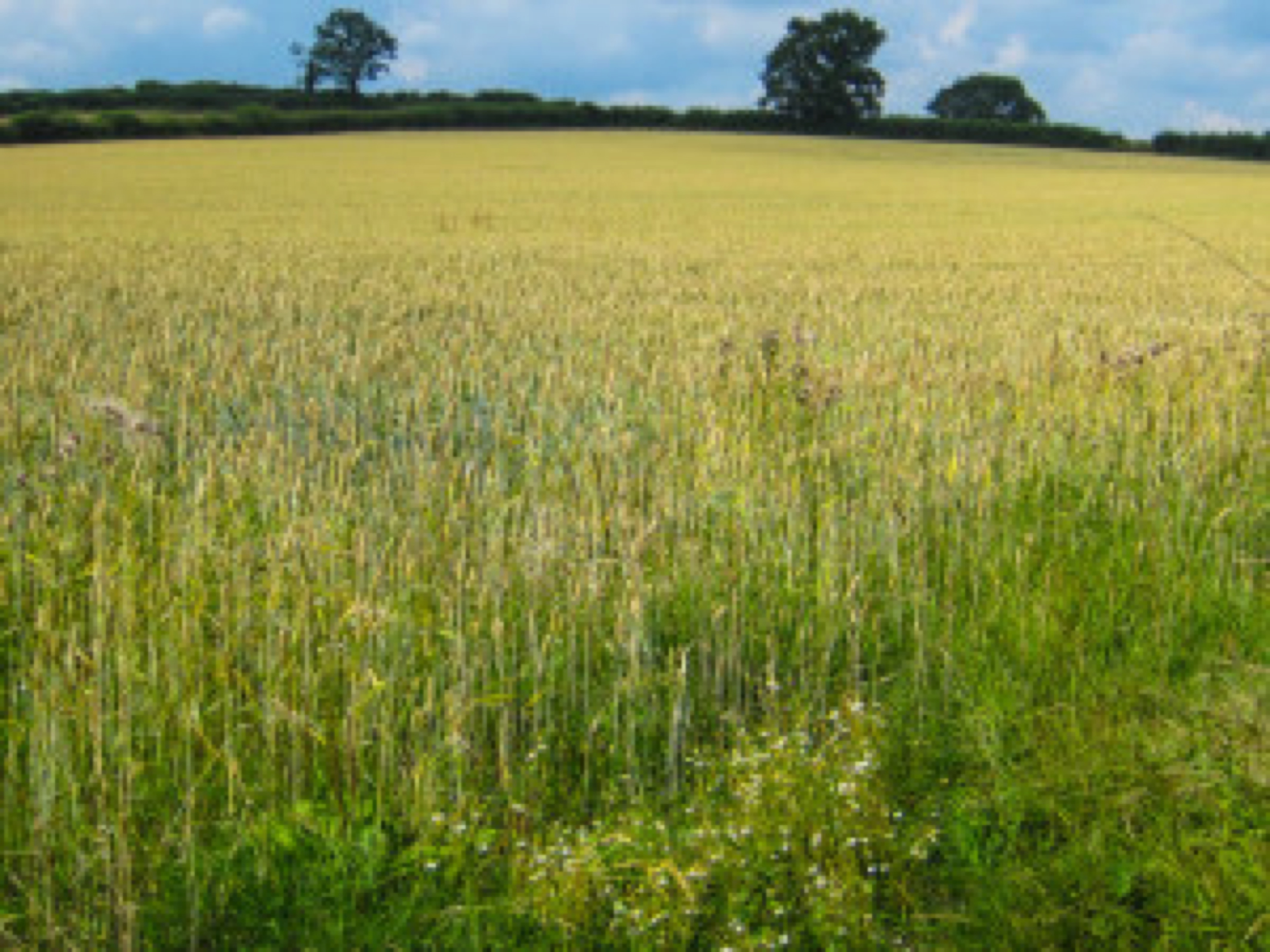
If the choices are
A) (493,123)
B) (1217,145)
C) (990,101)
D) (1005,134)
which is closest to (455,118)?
(493,123)

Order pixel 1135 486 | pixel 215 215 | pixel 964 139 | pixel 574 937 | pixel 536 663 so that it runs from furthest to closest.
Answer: pixel 964 139
pixel 215 215
pixel 1135 486
pixel 536 663
pixel 574 937

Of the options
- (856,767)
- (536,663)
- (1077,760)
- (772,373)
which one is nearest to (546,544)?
(536,663)

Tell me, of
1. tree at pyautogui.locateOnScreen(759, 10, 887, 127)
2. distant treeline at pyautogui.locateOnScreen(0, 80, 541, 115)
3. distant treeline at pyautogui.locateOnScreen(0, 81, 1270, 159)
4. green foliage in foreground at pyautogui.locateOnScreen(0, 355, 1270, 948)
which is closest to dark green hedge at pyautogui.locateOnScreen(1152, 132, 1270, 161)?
distant treeline at pyautogui.locateOnScreen(0, 81, 1270, 159)

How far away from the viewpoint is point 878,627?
400 centimetres

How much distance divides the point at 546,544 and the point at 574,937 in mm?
1457

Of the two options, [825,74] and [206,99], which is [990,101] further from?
[206,99]

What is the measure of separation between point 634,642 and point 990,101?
114103 millimetres

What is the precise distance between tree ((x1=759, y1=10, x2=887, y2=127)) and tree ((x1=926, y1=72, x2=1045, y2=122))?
2858 centimetres

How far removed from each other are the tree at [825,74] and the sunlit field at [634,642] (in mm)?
73856

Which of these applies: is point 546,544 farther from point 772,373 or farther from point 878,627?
point 772,373

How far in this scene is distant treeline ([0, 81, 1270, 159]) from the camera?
62469mm

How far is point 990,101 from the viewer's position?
359 ft

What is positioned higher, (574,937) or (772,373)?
(772,373)

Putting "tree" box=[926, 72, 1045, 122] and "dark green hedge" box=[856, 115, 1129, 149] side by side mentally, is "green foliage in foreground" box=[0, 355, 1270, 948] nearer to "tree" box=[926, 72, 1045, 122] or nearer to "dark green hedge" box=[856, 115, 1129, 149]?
"dark green hedge" box=[856, 115, 1129, 149]
